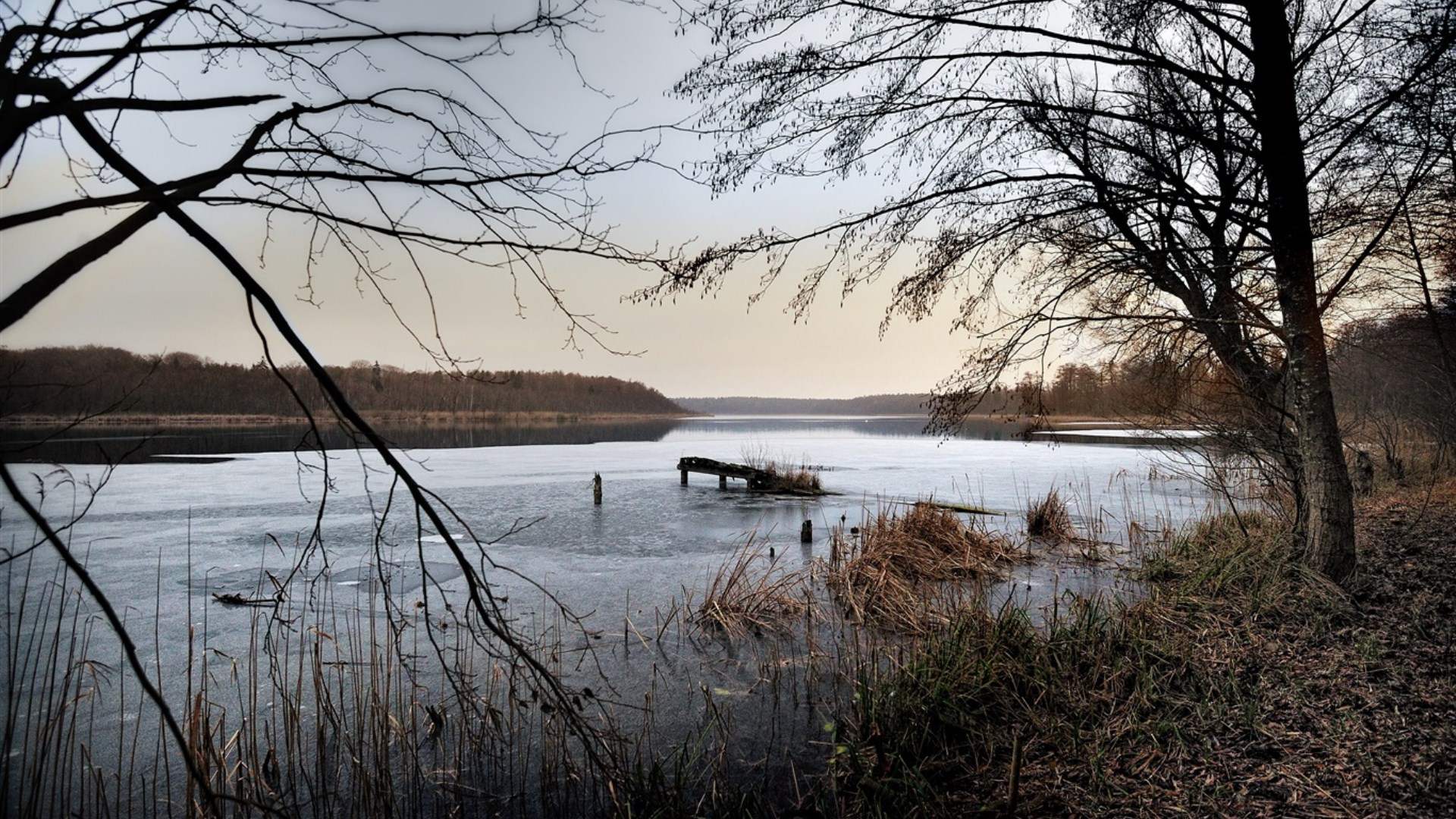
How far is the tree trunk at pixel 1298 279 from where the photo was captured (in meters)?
5.51

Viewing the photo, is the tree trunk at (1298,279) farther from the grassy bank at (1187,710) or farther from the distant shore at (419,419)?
the distant shore at (419,419)

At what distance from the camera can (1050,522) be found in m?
12.4

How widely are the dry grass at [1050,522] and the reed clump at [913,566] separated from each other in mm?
1022

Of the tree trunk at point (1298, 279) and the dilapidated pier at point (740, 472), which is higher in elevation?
the tree trunk at point (1298, 279)

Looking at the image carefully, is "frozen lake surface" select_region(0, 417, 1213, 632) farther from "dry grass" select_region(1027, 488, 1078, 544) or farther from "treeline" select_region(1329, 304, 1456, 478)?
"treeline" select_region(1329, 304, 1456, 478)

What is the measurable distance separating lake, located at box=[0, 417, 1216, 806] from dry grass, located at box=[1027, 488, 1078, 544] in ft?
1.24

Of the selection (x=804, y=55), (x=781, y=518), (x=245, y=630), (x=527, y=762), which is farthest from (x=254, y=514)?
(x=804, y=55)

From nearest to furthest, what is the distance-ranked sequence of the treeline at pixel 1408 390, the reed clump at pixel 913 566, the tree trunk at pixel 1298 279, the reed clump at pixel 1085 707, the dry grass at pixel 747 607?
the reed clump at pixel 1085 707
the tree trunk at pixel 1298 279
the reed clump at pixel 913 566
the dry grass at pixel 747 607
the treeline at pixel 1408 390

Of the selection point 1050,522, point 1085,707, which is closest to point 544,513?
point 1050,522

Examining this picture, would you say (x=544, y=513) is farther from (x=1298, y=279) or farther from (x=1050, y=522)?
(x=1298, y=279)

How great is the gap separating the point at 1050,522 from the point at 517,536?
9.67m

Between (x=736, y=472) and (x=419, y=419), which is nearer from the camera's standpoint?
(x=736, y=472)

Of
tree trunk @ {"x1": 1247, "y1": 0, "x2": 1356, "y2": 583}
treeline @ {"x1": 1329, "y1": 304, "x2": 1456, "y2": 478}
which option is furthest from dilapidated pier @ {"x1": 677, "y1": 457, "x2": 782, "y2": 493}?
tree trunk @ {"x1": 1247, "y1": 0, "x2": 1356, "y2": 583}

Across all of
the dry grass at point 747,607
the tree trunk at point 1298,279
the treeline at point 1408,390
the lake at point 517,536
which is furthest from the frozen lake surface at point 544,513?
the treeline at point 1408,390
